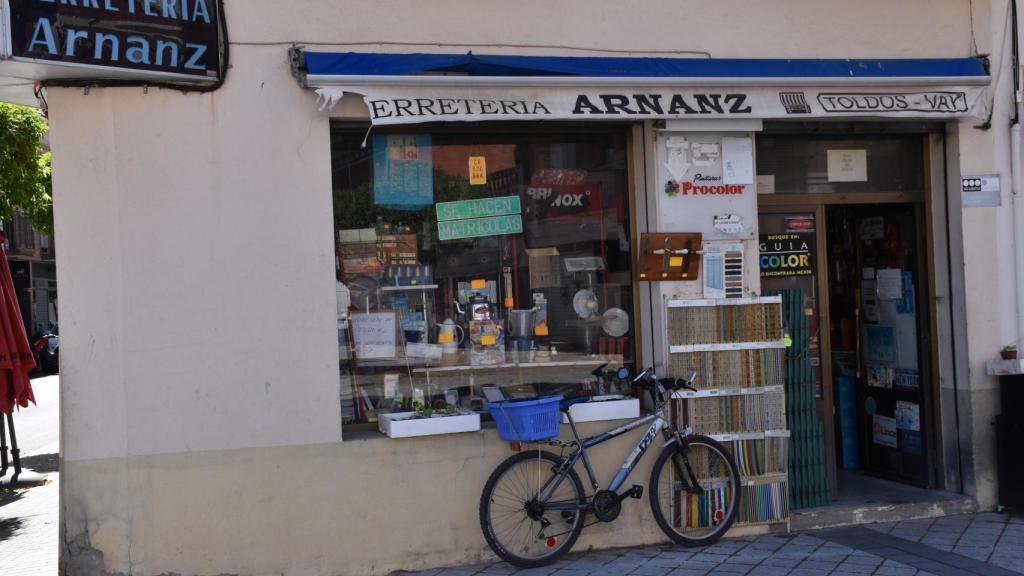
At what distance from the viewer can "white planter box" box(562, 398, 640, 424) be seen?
5.99 m

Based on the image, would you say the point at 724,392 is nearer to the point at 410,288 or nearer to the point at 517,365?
the point at 517,365

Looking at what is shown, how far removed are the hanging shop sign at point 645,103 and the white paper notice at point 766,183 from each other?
0.71m

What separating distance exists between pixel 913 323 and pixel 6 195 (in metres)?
8.94

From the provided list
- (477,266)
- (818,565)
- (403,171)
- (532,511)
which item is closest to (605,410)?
(532,511)

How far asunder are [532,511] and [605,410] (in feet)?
2.84

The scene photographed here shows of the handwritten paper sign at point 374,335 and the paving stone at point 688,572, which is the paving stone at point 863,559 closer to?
the paving stone at point 688,572

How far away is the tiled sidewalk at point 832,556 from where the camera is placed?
546 cm

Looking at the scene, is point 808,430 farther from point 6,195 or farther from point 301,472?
point 6,195

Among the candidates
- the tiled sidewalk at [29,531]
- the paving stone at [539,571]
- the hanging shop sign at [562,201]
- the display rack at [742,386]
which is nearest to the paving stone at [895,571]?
the display rack at [742,386]

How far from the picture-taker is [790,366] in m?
6.73

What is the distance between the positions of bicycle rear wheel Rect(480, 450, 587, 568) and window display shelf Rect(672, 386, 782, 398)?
0.97 m

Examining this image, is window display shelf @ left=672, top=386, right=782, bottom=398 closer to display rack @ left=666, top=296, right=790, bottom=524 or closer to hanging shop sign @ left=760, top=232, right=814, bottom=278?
display rack @ left=666, top=296, right=790, bottom=524

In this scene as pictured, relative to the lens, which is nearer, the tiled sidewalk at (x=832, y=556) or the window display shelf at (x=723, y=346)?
the tiled sidewalk at (x=832, y=556)

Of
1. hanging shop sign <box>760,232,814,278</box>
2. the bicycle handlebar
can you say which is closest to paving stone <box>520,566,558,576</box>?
the bicycle handlebar
